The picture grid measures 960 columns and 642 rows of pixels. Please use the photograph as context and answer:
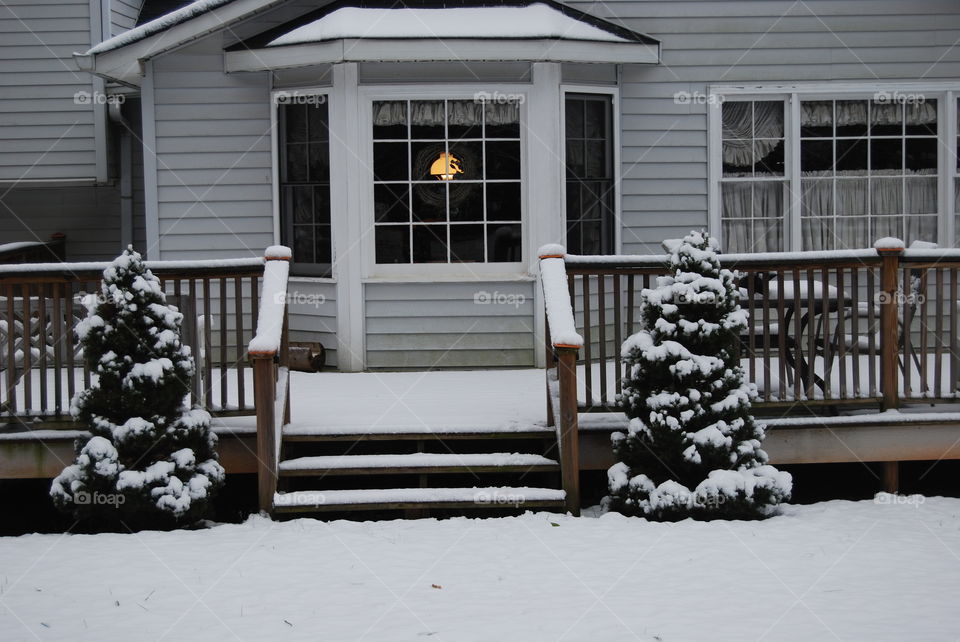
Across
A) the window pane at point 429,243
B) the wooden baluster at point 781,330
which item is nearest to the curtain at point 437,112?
the window pane at point 429,243

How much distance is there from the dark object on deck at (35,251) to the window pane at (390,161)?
12.1ft

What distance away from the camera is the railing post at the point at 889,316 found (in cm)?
676

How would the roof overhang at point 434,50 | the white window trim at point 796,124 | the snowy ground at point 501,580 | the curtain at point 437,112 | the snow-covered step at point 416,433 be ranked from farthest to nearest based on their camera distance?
the white window trim at point 796,124 → the curtain at point 437,112 → the roof overhang at point 434,50 → the snow-covered step at point 416,433 → the snowy ground at point 501,580

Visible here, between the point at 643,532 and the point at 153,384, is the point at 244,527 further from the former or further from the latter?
the point at 643,532

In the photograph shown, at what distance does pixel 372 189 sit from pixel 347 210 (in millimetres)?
273

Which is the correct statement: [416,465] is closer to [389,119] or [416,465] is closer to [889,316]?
[889,316]

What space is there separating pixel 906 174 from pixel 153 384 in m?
7.22

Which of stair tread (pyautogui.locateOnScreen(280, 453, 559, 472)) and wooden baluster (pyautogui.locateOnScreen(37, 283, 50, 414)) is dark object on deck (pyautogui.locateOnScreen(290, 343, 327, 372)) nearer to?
stair tread (pyautogui.locateOnScreen(280, 453, 559, 472))

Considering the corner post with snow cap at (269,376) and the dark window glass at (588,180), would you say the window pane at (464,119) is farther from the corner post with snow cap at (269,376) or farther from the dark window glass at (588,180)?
the corner post with snow cap at (269,376)

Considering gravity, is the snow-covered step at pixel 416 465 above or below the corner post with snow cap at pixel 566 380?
below

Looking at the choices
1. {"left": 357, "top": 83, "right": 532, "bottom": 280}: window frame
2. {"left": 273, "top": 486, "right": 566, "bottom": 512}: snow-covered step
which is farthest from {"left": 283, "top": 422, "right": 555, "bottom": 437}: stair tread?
{"left": 357, "top": 83, "right": 532, "bottom": 280}: window frame

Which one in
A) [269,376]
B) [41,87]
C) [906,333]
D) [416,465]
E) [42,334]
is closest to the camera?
[269,376]

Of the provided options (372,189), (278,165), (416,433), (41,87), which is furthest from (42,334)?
(41,87)

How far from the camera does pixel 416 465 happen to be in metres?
6.54
